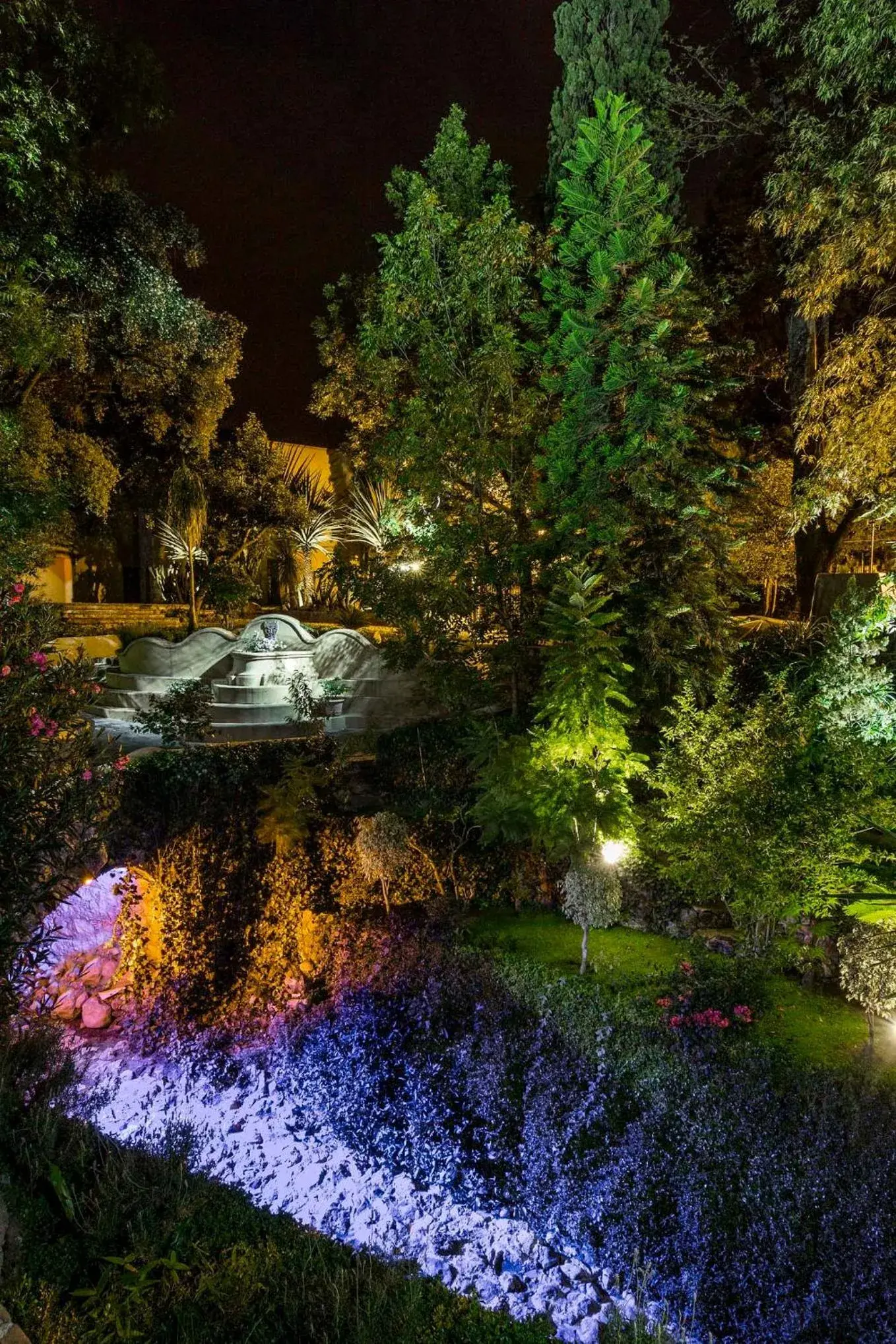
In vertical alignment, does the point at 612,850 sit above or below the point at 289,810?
below

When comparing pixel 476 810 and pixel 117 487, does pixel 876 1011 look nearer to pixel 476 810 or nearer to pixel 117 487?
pixel 476 810

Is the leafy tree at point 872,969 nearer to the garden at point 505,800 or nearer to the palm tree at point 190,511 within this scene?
the garden at point 505,800

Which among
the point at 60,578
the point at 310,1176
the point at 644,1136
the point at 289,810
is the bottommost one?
the point at 310,1176

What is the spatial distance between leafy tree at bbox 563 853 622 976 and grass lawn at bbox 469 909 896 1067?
495mm

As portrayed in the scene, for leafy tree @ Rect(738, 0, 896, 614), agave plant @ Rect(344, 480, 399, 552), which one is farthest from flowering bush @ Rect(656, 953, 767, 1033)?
agave plant @ Rect(344, 480, 399, 552)

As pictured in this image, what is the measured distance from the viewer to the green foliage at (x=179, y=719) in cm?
1012

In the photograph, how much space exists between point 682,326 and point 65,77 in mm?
9717

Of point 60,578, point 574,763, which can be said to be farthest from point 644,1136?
point 60,578

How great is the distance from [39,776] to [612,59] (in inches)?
452

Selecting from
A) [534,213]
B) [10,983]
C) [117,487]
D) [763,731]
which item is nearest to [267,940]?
[10,983]

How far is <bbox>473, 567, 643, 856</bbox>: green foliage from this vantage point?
662 cm

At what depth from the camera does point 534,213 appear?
40.8 ft

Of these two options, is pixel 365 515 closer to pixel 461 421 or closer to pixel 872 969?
pixel 461 421

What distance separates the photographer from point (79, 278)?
12836 mm
